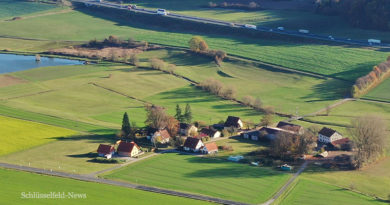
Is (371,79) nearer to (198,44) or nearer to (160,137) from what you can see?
(198,44)

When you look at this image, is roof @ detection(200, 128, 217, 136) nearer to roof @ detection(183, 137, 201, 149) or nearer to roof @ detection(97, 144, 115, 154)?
roof @ detection(183, 137, 201, 149)

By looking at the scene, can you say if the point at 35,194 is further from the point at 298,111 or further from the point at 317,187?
the point at 298,111

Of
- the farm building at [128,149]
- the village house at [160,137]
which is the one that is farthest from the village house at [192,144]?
the farm building at [128,149]

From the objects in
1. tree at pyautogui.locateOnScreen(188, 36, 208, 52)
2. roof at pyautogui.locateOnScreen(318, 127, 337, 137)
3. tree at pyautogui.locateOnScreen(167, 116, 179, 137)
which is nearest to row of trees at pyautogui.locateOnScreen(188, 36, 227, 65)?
tree at pyautogui.locateOnScreen(188, 36, 208, 52)

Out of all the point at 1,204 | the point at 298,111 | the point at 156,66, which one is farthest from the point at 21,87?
the point at 1,204

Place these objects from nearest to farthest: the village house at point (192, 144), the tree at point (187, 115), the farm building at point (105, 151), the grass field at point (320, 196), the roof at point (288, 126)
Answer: the grass field at point (320, 196)
the farm building at point (105, 151)
the village house at point (192, 144)
the roof at point (288, 126)
the tree at point (187, 115)

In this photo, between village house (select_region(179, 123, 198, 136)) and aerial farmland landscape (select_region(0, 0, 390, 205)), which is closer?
aerial farmland landscape (select_region(0, 0, 390, 205))

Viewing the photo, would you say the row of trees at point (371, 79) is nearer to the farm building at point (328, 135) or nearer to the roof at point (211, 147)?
the farm building at point (328, 135)
